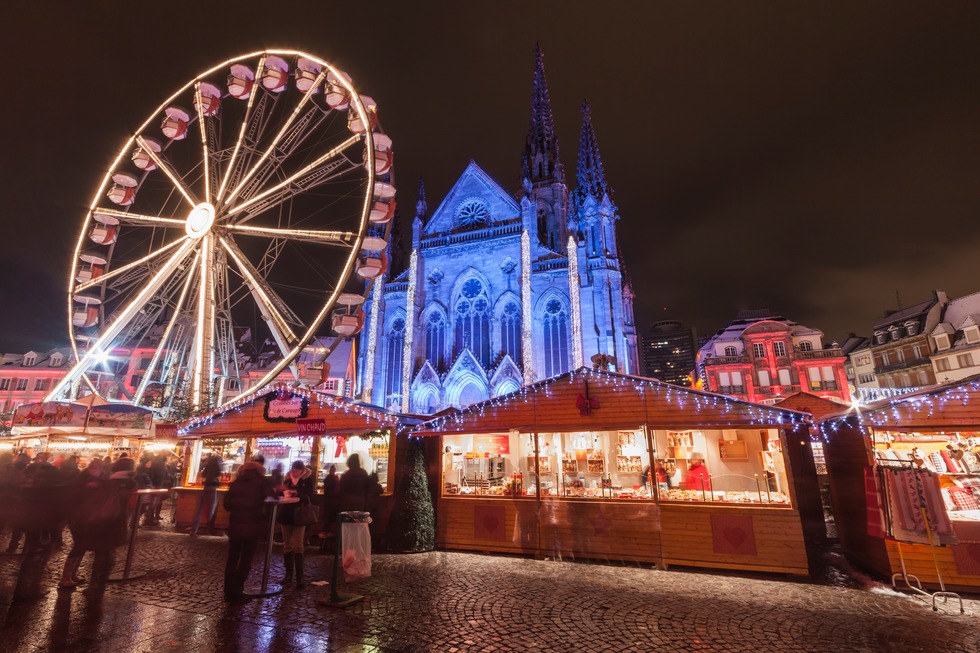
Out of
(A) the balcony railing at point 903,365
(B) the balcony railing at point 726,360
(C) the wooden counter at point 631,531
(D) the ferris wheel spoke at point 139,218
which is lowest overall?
(C) the wooden counter at point 631,531

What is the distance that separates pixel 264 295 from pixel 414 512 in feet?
31.0

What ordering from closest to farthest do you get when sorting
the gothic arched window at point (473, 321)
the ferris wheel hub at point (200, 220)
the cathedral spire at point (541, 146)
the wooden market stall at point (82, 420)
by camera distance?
1. the wooden market stall at point (82, 420)
2. the ferris wheel hub at point (200, 220)
3. the gothic arched window at point (473, 321)
4. the cathedral spire at point (541, 146)

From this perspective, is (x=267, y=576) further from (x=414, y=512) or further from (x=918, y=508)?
(x=918, y=508)

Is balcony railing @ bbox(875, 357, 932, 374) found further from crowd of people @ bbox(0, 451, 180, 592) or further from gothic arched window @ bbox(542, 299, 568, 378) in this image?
crowd of people @ bbox(0, 451, 180, 592)

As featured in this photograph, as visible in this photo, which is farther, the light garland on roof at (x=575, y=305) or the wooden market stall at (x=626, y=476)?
the light garland on roof at (x=575, y=305)

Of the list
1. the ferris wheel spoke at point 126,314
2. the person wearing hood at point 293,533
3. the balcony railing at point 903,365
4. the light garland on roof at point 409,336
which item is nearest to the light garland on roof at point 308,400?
the person wearing hood at point 293,533

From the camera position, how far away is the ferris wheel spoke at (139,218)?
670 inches

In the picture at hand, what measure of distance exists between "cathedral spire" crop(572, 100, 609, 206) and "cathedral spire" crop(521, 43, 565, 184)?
2363mm

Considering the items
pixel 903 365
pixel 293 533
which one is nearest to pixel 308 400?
pixel 293 533

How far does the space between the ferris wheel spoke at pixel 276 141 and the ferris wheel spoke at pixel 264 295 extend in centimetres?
181

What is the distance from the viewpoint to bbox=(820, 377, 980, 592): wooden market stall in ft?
21.9

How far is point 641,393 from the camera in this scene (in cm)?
950

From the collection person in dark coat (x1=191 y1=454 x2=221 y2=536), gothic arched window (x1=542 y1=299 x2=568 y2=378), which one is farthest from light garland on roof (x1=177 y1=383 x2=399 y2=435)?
gothic arched window (x1=542 y1=299 x2=568 y2=378)

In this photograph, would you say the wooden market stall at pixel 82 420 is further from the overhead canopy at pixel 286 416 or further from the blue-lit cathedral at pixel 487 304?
the blue-lit cathedral at pixel 487 304
